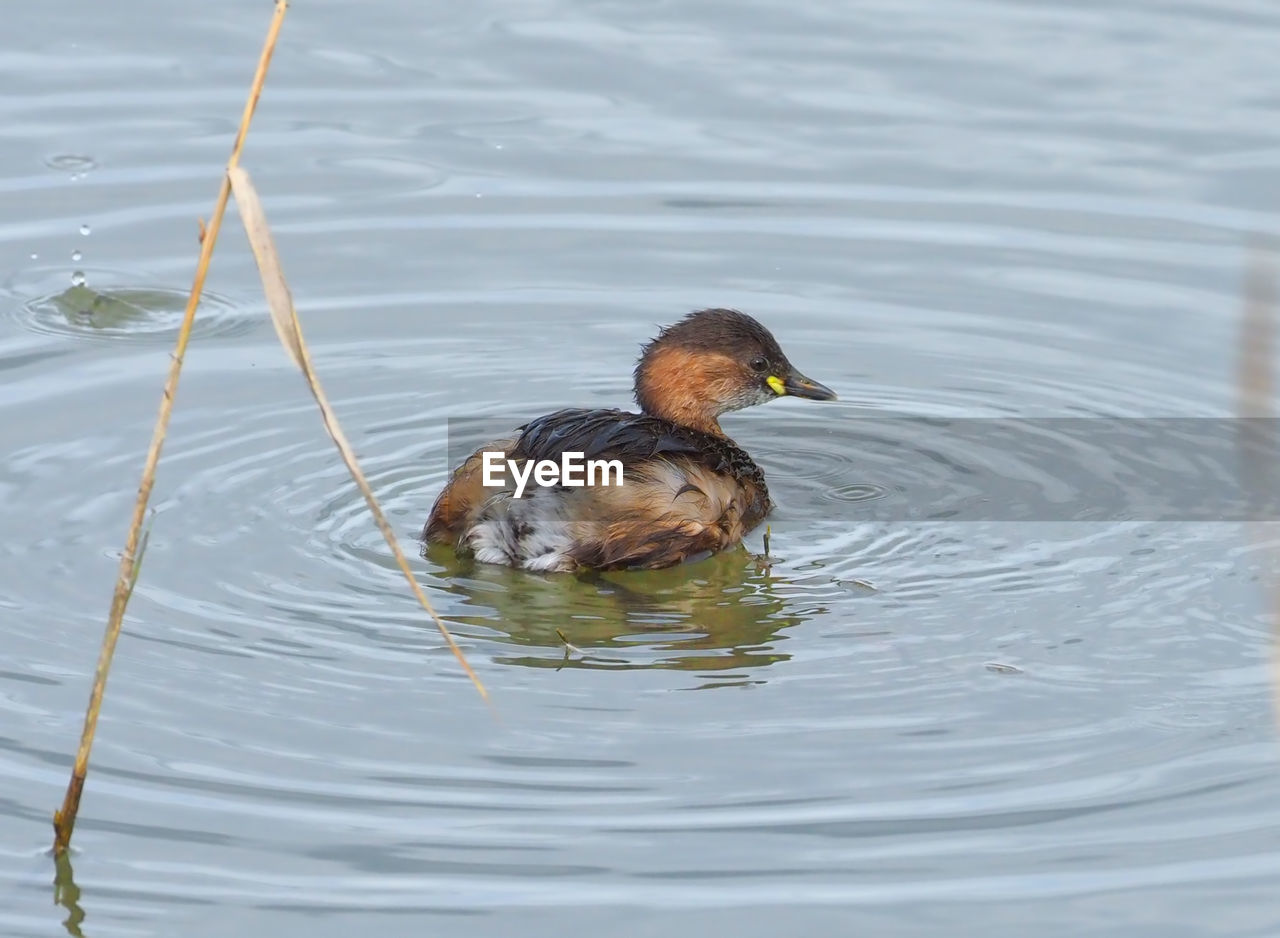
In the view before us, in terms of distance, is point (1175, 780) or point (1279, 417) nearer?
point (1175, 780)

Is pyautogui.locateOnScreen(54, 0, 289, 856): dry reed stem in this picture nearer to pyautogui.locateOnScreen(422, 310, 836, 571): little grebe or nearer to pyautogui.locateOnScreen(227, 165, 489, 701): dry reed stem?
pyautogui.locateOnScreen(227, 165, 489, 701): dry reed stem

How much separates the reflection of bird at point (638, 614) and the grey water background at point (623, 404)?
0.06ft

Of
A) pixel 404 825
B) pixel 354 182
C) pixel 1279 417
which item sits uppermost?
pixel 354 182

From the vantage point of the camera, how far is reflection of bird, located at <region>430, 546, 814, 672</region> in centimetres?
600

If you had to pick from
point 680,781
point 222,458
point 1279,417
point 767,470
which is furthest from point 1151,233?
point 680,781

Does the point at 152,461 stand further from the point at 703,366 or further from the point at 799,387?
the point at 799,387

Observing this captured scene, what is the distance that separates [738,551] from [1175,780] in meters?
2.13

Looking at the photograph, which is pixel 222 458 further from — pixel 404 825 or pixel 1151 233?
pixel 1151 233

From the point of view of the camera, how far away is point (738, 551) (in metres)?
7.05

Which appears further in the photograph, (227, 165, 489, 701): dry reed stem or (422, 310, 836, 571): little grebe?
(422, 310, 836, 571): little grebe

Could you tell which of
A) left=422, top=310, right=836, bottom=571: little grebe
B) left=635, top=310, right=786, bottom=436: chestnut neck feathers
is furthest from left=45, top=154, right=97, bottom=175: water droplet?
left=422, top=310, right=836, bottom=571: little grebe

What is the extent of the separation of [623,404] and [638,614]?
183cm

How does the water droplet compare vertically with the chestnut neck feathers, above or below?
above

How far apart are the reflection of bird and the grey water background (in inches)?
0.8
